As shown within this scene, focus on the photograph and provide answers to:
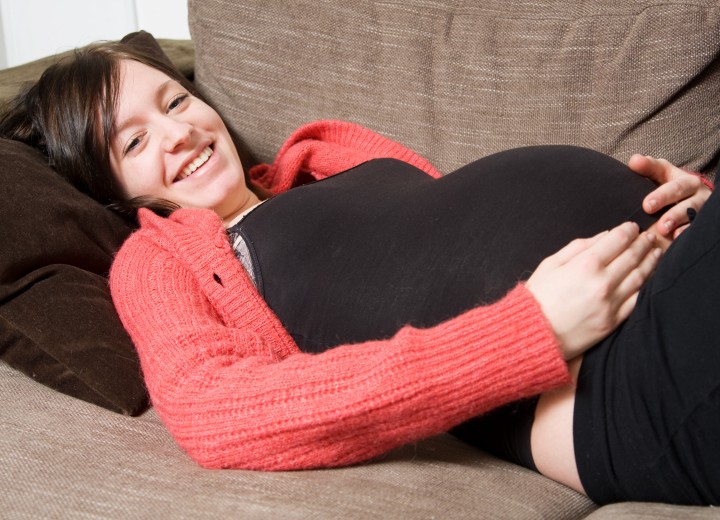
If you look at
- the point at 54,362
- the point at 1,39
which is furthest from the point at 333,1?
the point at 1,39

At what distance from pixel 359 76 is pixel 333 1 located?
0.54ft

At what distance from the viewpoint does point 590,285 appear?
0.85 meters

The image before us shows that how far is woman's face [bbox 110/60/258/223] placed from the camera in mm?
1327

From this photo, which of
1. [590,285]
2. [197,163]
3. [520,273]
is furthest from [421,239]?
[197,163]

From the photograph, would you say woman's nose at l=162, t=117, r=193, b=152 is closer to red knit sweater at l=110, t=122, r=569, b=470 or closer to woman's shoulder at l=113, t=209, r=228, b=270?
woman's shoulder at l=113, t=209, r=228, b=270

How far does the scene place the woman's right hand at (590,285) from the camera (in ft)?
2.74

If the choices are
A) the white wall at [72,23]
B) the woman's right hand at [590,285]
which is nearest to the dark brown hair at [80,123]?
the woman's right hand at [590,285]

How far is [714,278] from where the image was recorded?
0.76m

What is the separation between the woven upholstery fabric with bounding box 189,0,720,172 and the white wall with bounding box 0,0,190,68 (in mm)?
→ 1078

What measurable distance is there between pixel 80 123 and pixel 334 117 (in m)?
0.48

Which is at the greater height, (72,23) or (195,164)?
(195,164)

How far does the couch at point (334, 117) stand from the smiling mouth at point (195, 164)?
128 millimetres

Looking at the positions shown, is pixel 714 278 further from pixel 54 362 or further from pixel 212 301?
pixel 54 362

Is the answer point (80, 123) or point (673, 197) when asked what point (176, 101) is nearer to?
point (80, 123)
